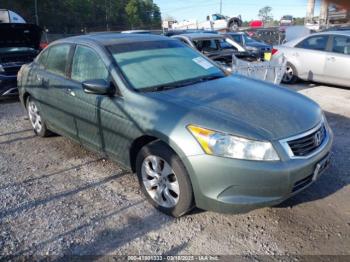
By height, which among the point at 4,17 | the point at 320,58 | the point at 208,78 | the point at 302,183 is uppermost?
the point at 4,17

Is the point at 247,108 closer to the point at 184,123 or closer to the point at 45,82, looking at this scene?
the point at 184,123

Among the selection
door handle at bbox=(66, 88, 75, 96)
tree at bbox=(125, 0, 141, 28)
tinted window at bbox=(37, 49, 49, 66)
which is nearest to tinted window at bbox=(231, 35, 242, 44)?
tinted window at bbox=(37, 49, 49, 66)

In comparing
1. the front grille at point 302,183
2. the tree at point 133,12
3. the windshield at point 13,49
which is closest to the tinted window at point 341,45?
the front grille at point 302,183

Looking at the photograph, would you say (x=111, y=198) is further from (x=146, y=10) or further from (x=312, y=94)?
(x=146, y=10)

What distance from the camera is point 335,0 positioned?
552mm

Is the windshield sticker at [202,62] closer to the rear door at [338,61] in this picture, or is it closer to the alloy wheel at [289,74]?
the rear door at [338,61]

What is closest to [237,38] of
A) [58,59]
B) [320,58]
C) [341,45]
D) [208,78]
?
[320,58]

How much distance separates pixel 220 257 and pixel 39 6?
1770 inches

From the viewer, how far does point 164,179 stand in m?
3.12

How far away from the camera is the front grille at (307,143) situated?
276 cm

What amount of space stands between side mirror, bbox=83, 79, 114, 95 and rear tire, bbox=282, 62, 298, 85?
6.74 meters

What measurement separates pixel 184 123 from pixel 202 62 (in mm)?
1518

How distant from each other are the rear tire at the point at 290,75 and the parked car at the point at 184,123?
5422 millimetres

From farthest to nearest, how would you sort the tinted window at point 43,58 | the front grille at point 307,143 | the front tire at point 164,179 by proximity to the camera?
the tinted window at point 43,58 → the front tire at point 164,179 → the front grille at point 307,143
